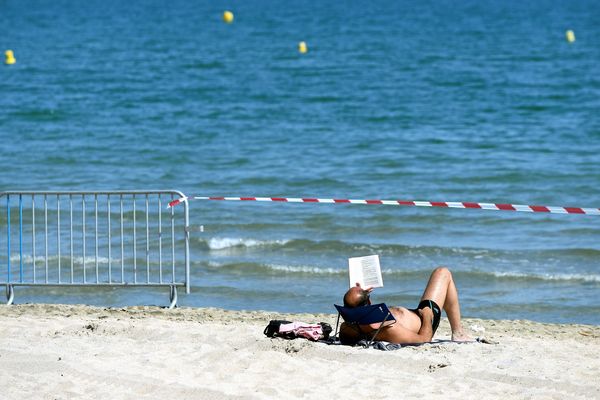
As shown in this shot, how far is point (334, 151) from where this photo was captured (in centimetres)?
2180

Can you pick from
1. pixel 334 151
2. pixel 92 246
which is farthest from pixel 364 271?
pixel 334 151

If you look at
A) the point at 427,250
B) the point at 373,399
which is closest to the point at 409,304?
the point at 427,250

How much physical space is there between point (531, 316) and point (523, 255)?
2494 millimetres

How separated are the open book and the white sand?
0.54 m

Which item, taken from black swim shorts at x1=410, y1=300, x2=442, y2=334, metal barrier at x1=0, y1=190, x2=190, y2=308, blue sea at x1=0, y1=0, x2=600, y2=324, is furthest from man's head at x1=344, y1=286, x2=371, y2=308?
blue sea at x1=0, y1=0, x2=600, y2=324

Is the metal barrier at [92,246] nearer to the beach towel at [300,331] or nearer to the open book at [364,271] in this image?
the beach towel at [300,331]

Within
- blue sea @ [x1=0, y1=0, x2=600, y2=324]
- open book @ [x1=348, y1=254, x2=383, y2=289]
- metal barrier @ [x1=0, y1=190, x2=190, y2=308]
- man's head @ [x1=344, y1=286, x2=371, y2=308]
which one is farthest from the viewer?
blue sea @ [x1=0, y1=0, x2=600, y2=324]

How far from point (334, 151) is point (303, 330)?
13784 millimetres

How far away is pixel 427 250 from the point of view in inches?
528

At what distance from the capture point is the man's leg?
834 centimetres

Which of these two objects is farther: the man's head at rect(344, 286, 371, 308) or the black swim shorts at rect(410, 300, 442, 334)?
the black swim shorts at rect(410, 300, 442, 334)

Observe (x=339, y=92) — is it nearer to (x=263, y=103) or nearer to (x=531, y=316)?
(x=263, y=103)

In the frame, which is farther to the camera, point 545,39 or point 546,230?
point 545,39

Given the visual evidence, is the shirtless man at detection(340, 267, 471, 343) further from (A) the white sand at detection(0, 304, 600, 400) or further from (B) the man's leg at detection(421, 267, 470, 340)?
(A) the white sand at detection(0, 304, 600, 400)
